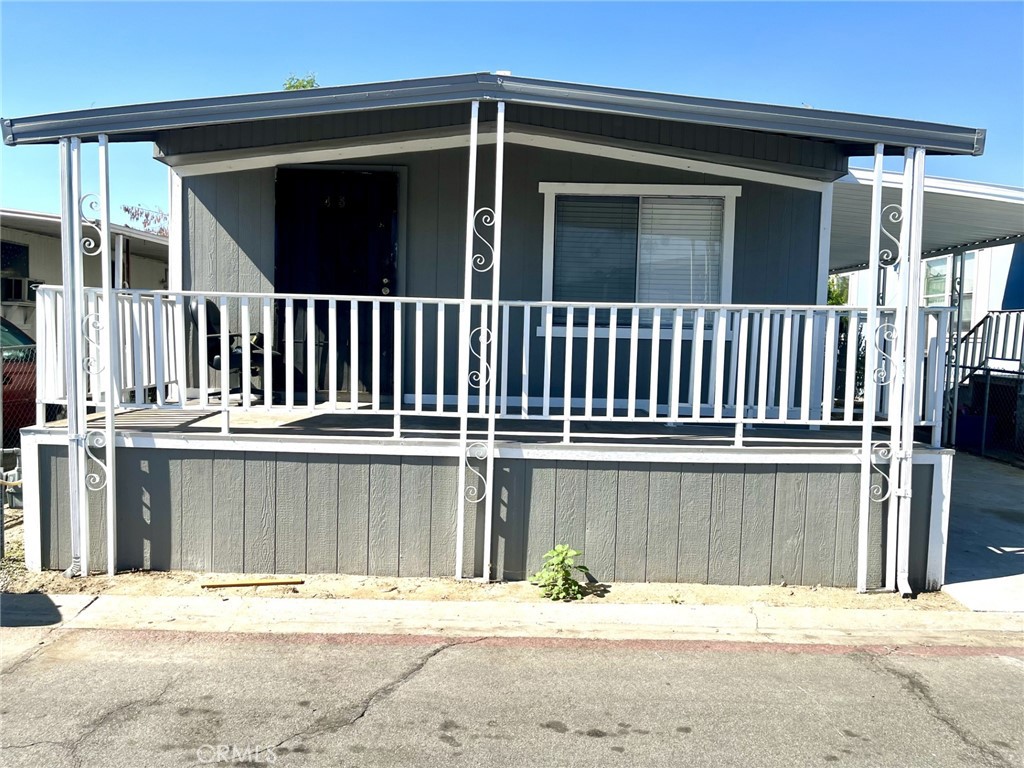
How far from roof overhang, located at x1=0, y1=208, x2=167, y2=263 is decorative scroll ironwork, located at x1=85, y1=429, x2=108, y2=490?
14.1ft

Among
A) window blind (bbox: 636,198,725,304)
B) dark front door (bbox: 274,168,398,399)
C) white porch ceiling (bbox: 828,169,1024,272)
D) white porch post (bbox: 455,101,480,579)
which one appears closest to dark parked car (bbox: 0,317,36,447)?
dark front door (bbox: 274,168,398,399)

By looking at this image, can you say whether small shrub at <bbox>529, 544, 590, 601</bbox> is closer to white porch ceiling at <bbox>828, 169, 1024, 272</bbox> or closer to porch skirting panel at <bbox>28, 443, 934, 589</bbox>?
porch skirting panel at <bbox>28, 443, 934, 589</bbox>

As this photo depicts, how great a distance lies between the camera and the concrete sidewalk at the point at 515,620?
437 cm

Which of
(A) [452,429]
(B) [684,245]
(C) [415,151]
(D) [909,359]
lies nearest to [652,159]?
(B) [684,245]

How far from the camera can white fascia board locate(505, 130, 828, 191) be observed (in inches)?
250

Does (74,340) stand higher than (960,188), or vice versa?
(960,188)

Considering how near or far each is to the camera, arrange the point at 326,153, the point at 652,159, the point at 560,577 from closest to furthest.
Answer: the point at 560,577
the point at 652,159
the point at 326,153

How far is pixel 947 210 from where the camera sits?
8.12 m

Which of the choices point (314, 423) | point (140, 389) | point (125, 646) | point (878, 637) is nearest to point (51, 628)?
point (125, 646)

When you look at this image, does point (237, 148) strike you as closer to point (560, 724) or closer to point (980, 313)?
point (560, 724)

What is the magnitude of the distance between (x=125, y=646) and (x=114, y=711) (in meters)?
0.77

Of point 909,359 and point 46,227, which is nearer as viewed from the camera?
point 909,359

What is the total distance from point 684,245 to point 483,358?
3002 millimetres

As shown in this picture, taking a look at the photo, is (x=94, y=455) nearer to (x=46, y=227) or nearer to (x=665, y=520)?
(x=665, y=520)
